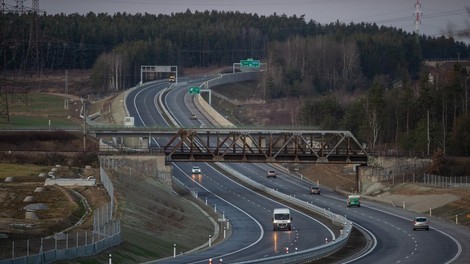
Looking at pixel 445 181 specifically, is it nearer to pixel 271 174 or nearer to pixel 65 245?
pixel 271 174

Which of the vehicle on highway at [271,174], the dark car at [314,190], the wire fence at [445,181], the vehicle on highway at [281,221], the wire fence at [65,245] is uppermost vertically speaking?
the wire fence at [65,245]

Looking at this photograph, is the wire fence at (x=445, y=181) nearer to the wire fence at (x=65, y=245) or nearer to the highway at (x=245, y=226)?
the highway at (x=245, y=226)

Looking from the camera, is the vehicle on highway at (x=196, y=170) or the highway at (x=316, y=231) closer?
the highway at (x=316, y=231)

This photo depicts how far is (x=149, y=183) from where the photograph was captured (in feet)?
410

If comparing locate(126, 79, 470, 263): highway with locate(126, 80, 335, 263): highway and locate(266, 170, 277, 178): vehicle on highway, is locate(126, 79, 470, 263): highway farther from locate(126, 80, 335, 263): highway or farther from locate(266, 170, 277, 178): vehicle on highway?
locate(266, 170, 277, 178): vehicle on highway

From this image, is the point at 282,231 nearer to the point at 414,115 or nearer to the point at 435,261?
the point at 435,261

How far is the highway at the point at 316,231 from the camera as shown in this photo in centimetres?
8025

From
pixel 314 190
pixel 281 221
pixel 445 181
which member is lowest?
pixel 314 190

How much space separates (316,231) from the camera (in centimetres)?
9944

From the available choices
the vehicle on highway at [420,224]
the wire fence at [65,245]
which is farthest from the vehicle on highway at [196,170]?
the wire fence at [65,245]

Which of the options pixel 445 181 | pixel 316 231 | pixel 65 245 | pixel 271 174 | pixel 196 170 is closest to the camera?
pixel 65 245

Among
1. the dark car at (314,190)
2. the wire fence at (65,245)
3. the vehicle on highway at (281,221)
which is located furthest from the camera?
the dark car at (314,190)

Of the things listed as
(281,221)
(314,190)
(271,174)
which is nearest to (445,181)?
(314,190)

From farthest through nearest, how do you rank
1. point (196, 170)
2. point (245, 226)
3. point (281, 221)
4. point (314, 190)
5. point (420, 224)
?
point (196, 170) < point (314, 190) < point (245, 226) < point (281, 221) < point (420, 224)
